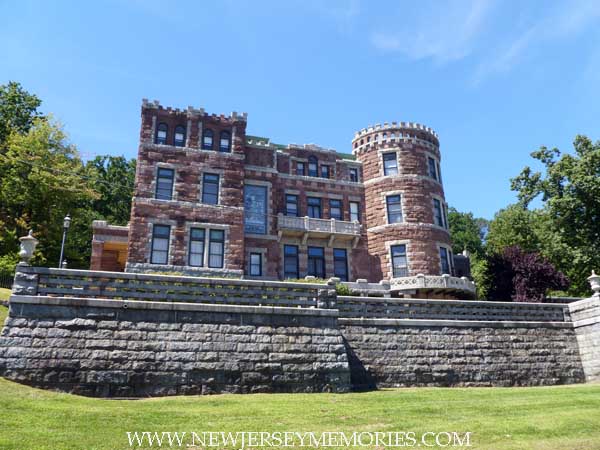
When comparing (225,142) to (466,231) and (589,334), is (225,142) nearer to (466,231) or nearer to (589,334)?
(589,334)

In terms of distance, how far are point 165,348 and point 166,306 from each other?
4.04ft

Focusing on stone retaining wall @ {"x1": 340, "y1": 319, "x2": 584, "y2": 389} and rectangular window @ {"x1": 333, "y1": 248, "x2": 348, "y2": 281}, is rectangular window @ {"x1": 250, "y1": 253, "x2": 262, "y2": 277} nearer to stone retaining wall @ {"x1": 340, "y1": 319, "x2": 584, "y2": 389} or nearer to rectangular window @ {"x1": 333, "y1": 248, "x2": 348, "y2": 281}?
rectangular window @ {"x1": 333, "y1": 248, "x2": 348, "y2": 281}

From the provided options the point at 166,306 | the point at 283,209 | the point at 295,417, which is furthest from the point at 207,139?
the point at 295,417

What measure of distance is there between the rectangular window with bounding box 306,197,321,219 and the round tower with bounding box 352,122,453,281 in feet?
10.8

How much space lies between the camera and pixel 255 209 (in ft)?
101

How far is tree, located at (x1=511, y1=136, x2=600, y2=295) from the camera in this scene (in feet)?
97.8

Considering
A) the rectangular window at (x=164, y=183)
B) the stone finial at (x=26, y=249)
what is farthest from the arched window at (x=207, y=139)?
the stone finial at (x=26, y=249)

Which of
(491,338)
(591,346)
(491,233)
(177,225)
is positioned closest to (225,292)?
(491,338)

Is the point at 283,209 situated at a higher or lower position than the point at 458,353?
higher

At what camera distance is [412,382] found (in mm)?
17031

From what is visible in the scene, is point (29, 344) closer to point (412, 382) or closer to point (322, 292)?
point (322, 292)

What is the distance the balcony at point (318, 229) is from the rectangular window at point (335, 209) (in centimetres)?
100

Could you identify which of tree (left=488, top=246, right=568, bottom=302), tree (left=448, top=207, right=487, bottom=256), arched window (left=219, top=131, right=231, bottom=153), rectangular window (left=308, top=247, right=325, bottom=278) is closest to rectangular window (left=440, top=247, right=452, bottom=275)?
tree (left=488, top=246, right=568, bottom=302)

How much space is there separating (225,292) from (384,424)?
7.09 m
